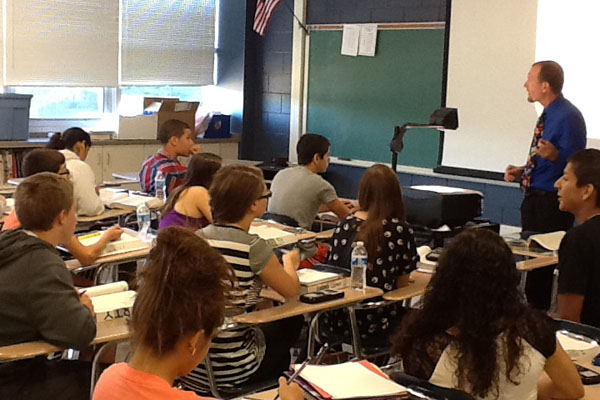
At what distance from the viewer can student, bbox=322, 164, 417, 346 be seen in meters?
4.12

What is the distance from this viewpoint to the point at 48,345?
3129 mm

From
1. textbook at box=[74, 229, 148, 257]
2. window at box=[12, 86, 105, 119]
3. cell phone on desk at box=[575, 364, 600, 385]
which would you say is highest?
window at box=[12, 86, 105, 119]

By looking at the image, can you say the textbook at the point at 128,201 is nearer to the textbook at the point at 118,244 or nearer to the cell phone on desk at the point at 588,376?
the textbook at the point at 118,244

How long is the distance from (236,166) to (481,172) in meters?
3.86

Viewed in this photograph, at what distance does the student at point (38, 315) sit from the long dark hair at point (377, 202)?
137cm

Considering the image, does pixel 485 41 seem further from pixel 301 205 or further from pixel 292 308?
pixel 292 308

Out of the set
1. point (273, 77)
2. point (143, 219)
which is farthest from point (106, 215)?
point (273, 77)

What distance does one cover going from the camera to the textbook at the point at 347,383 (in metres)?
2.40

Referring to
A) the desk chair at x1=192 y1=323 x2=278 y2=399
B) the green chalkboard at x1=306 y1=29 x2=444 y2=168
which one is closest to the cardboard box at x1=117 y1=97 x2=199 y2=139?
the green chalkboard at x1=306 y1=29 x2=444 y2=168

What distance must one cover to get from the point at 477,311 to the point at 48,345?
153 centimetres

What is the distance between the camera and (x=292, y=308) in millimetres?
3625

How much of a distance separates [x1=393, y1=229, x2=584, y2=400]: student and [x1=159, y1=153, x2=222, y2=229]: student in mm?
2406

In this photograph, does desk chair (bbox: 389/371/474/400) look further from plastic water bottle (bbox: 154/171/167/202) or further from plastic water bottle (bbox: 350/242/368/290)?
plastic water bottle (bbox: 154/171/167/202)

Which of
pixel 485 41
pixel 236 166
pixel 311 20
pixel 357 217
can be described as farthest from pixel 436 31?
pixel 236 166
